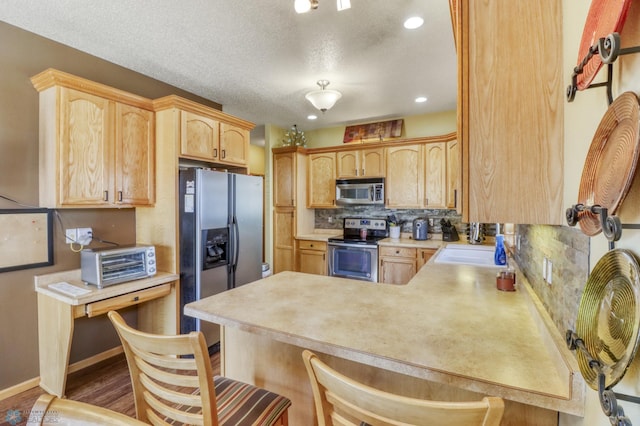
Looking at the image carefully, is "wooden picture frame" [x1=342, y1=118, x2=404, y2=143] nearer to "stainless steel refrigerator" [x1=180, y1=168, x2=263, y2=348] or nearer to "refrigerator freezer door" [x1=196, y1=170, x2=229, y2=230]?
"stainless steel refrigerator" [x1=180, y1=168, x2=263, y2=348]

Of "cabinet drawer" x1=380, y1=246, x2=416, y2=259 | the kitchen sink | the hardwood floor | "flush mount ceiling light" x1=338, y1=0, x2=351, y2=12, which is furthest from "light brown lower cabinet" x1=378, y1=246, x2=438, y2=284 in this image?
"flush mount ceiling light" x1=338, y1=0, x2=351, y2=12

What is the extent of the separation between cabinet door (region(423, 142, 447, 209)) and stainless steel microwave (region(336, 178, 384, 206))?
0.62 m

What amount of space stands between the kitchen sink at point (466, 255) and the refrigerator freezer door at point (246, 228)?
1.90m

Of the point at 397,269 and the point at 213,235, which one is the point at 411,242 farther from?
the point at 213,235

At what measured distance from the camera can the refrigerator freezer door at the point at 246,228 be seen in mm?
3113

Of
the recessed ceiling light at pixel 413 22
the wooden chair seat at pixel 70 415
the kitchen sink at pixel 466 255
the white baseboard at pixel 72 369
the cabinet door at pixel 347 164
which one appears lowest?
the white baseboard at pixel 72 369

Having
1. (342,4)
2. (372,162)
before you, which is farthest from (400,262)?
(342,4)

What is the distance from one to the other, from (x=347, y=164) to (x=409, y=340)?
3.70m

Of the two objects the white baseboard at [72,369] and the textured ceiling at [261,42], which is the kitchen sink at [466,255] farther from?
the white baseboard at [72,369]

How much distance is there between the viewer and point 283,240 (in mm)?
4793

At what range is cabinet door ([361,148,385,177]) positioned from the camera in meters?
4.36

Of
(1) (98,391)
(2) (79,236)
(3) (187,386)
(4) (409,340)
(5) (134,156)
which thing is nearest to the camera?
(3) (187,386)

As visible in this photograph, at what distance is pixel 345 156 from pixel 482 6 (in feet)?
11.7

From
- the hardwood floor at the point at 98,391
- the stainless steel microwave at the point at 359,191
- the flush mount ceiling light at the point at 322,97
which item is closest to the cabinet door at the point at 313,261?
the stainless steel microwave at the point at 359,191
